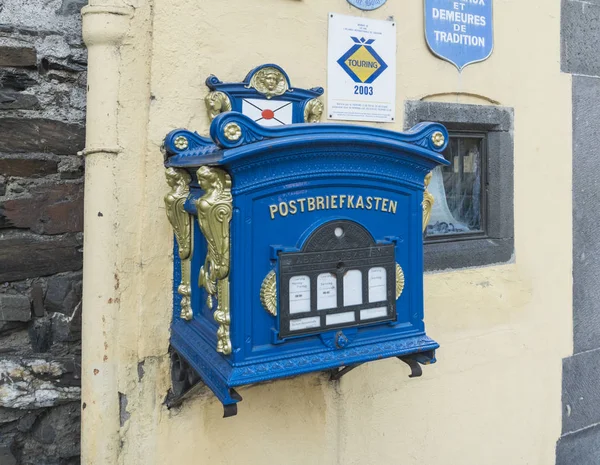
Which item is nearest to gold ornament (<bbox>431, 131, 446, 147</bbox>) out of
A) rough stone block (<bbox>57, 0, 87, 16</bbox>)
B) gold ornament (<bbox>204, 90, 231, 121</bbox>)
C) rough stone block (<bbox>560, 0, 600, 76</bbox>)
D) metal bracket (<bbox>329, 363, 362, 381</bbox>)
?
gold ornament (<bbox>204, 90, 231, 121</bbox>)

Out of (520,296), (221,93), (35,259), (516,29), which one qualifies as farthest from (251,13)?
(520,296)

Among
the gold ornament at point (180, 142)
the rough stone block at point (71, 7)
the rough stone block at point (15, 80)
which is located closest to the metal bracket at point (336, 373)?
the gold ornament at point (180, 142)

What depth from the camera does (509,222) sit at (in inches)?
121

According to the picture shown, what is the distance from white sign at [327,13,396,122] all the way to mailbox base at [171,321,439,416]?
107 centimetres

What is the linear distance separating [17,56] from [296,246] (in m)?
1.32

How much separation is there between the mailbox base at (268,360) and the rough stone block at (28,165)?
792 millimetres

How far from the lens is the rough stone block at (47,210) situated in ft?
7.20

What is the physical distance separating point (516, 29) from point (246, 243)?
84.4 inches

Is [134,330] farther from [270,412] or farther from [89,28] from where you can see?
[89,28]

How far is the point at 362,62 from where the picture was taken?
103 inches

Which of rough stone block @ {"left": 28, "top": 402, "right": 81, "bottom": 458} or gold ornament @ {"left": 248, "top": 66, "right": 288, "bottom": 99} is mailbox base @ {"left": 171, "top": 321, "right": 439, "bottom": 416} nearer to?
rough stone block @ {"left": 28, "top": 402, "right": 81, "bottom": 458}

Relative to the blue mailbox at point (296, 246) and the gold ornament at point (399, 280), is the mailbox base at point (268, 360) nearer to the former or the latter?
the blue mailbox at point (296, 246)

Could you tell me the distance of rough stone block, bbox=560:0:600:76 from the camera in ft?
10.7

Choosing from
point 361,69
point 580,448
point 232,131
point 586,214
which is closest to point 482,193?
point 586,214
